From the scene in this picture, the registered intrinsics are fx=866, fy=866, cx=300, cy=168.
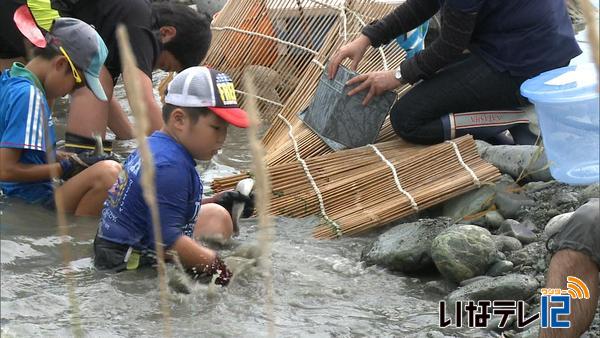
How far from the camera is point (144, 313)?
3.26 metres

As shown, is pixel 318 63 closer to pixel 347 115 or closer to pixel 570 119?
pixel 347 115

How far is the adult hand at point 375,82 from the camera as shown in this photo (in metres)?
4.92

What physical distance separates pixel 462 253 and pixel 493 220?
22.2 inches

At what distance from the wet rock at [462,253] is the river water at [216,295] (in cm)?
13

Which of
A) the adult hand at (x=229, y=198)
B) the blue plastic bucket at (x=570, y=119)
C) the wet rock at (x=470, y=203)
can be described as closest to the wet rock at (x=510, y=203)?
the wet rock at (x=470, y=203)

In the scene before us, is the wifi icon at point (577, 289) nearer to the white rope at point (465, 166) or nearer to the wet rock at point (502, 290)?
the wet rock at point (502, 290)

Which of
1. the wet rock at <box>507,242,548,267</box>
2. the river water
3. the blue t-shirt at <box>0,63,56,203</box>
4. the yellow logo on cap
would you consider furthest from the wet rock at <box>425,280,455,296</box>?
the blue t-shirt at <box>0,63,56,203</box>

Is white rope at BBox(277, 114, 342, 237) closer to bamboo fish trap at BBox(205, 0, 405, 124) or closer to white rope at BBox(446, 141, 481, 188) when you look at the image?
bamboo fish trap at BBox(205, 0, 405, 124)

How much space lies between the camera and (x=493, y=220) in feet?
14.0

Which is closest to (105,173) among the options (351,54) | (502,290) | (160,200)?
(160,200)

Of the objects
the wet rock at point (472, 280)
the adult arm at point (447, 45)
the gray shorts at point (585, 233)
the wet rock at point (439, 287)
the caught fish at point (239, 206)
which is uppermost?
the adult arm at point (447, 45)

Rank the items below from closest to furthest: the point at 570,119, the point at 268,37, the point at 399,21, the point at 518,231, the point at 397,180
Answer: the point at 570,119 → the point at 518,231 → the point at 397,180 → the point at 399,21 → the point at 268,37

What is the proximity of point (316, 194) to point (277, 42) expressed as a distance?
2.05 meters

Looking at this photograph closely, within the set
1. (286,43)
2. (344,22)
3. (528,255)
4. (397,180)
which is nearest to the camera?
(528,255)
